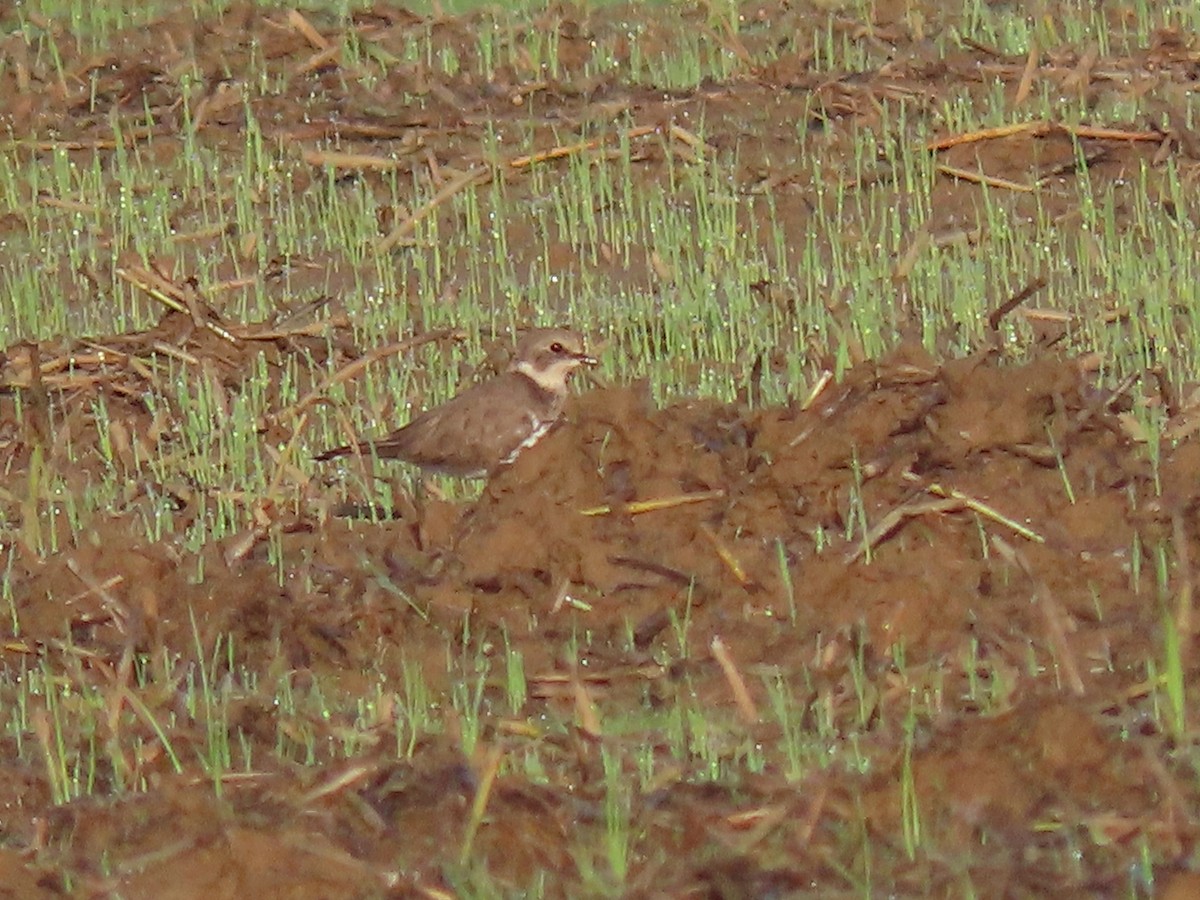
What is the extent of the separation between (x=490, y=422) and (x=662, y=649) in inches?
95.0

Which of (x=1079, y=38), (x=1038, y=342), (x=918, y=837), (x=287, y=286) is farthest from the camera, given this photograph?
(x=1079, y=38)

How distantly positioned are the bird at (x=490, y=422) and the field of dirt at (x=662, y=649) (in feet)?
0.48

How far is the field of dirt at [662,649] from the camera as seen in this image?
520cm

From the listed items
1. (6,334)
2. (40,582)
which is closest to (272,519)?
(40,582)

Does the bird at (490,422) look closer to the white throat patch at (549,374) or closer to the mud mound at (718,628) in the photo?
the white throat patch at (549,374)

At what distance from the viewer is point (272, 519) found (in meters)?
8.50

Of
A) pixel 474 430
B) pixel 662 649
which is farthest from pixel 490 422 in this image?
pixel 662 649

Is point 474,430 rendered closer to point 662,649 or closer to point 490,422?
point 490,422

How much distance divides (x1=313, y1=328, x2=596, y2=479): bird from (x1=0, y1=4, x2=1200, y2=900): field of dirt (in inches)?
5.8

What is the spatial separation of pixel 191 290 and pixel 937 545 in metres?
4.30

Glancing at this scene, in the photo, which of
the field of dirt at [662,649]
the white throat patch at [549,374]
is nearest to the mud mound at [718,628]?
the field of dirt at [662,649]

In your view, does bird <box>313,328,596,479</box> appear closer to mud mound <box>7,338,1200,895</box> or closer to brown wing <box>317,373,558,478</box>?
brown wing <box>317,373,558,478</box>

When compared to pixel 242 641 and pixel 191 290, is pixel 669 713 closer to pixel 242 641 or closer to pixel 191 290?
pixel 242 641

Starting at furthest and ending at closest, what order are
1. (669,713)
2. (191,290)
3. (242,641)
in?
1. (191,290)
2. (242,641)
3. (669,713)
